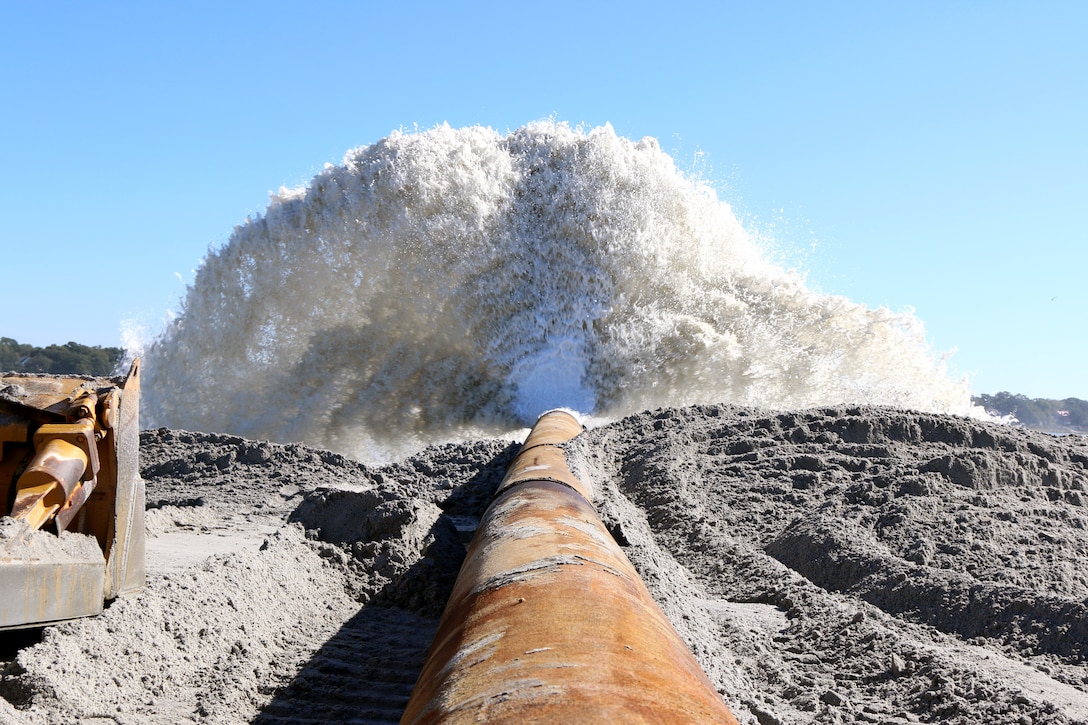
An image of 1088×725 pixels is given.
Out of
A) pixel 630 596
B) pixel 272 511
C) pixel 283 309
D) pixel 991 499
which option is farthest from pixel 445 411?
pixel 630 596

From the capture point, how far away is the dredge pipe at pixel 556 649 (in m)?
1.54

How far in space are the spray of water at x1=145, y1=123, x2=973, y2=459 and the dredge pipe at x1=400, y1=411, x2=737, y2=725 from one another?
9.80 m

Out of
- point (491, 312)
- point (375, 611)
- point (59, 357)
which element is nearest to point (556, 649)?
point (375, 611)

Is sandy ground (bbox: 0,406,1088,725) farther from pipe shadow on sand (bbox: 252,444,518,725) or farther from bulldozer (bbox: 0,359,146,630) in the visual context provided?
bulldozer (bbox: 0,359,146,630)

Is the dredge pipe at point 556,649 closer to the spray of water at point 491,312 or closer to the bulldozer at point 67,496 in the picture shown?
the bulldozer at point 67,496

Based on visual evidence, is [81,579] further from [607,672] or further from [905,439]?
[905,439]

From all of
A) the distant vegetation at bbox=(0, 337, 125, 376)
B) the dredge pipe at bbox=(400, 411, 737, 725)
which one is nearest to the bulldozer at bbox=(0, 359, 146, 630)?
the dredge pipe at bbox=(400, 411, 737, 725)

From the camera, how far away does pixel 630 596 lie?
7.45 feet

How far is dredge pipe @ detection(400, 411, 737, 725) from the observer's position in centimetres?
154

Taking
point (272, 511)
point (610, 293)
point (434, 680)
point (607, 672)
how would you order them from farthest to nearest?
1. point (610, 293)
2. point (272, 511)
3. point (434, 680)
4. point (607, 672)

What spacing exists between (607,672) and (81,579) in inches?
85.5

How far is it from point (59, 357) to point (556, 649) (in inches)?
1242

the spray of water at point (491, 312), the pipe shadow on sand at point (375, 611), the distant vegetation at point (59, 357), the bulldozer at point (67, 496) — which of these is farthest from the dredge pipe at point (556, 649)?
the distant vegetation at point (59, 357)

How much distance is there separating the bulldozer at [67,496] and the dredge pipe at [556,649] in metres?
1.35
